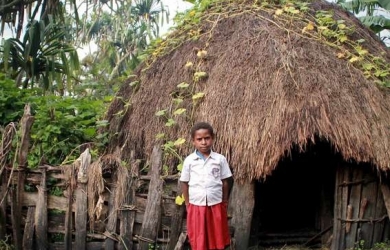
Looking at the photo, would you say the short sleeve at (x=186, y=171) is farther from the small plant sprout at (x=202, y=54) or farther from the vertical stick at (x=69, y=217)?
the small plant sprout at (x=202, y=54)

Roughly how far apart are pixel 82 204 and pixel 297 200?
4.39 meters

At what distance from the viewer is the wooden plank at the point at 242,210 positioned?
5895 millimetres

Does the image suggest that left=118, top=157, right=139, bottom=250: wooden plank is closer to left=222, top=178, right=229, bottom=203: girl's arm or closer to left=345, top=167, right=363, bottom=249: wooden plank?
left=222, top=178, right=229, bottom=203: girl's arm

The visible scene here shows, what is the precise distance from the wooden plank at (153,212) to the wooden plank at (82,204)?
65 cm

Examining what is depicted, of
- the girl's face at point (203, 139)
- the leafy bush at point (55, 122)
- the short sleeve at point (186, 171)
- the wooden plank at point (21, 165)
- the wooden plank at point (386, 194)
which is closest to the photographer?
the girl's face at point (203, 139)

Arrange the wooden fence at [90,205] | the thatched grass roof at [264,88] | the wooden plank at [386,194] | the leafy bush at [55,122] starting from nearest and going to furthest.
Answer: the wooden fence at [90,205]
the thatched grass roof at [264,88]
the wooden plank at [386,194]
the leafy bush at [55,122]

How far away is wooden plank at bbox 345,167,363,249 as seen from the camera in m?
6.35

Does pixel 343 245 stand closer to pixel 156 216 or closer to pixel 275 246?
pixel 275 246

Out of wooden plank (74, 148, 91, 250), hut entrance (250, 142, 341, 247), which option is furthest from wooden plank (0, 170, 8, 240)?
hut entrance (250, 142, 341, 247)

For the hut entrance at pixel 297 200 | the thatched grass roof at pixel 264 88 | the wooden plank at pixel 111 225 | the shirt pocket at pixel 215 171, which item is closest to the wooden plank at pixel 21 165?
the wooden plank at pixel 111 225

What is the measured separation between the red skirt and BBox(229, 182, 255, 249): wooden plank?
1.30 metres

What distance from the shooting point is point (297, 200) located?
8766mm

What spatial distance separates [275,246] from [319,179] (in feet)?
4.76

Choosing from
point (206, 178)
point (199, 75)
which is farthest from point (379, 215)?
point (206, 178)
